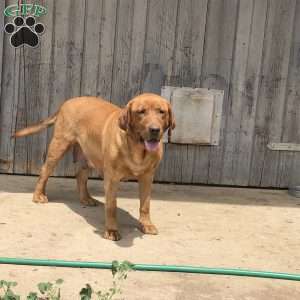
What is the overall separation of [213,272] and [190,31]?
340 centimetres

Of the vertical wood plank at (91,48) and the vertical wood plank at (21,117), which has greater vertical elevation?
the vertical wood plank at (91,48)

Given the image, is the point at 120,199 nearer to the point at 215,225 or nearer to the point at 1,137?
the point at 215,225

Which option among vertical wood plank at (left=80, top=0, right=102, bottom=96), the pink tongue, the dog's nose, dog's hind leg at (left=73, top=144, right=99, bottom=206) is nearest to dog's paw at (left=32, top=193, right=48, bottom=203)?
dog's hind leg at (left=73, top=144, right=99, bottom=206)

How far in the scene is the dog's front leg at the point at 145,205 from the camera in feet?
15.5

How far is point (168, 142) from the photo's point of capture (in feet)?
20.8

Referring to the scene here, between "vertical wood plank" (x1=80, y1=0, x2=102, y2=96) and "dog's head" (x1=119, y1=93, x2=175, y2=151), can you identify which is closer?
"dog's head" (x1=119, y1=93, x2=175, y2=151)

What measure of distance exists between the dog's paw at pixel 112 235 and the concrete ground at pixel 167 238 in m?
0.05

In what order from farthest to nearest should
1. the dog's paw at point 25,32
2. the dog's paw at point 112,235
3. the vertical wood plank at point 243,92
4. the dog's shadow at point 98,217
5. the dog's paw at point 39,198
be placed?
1. the vertical wood plank at point 243,92
2. the dog's paw at point 25,32
3. the dog's paw at point 39,198
4. the dog's shadow at point 98,217
5. the dog's paw at point 112,235

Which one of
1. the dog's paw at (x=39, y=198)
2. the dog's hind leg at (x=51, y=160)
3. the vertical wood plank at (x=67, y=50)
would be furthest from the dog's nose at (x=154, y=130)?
the vertical wood plank at (x=67, y=50)

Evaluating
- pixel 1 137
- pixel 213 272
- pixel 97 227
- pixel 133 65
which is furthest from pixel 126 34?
pixel 213 272

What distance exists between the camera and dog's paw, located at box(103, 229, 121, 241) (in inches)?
177

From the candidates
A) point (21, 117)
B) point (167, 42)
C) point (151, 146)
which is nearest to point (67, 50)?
point (21, 117)

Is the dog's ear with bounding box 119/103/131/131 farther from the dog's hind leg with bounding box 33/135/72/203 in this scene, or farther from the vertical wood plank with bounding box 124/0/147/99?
the vertical wood plank with bounding box 124/0/147/99

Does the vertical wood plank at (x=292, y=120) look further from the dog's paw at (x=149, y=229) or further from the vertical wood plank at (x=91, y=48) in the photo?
the dog's paw at (x=149, y=229)
